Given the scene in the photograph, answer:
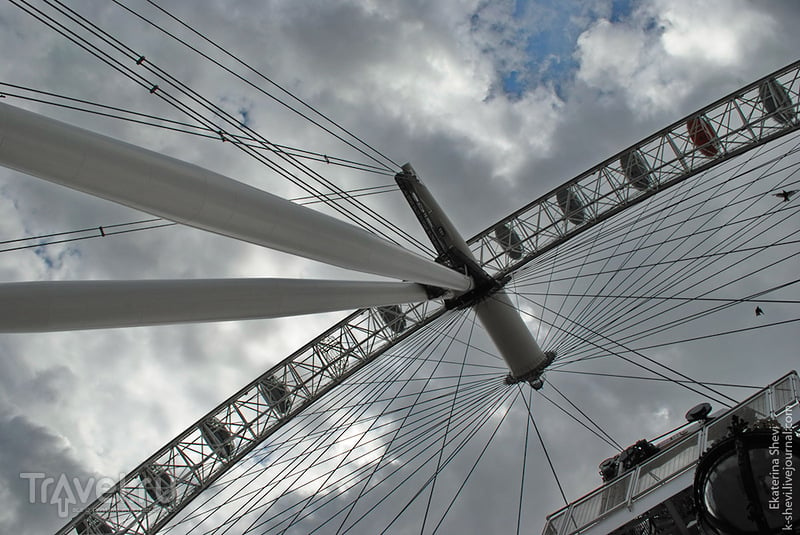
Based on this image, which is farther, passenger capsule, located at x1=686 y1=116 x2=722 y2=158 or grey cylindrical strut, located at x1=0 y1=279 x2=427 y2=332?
passenger capsule, located at x1=686 y1=116 x2=722 y2=158

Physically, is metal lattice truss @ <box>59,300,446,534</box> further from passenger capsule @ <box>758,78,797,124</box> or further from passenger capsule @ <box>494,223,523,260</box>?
passenger capsule @ <box>758,78,797,124</box>

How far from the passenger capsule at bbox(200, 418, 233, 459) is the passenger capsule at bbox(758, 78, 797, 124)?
23.4 meters

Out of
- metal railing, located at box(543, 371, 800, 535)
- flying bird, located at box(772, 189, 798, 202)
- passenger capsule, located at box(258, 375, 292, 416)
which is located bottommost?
metal railing, located at box(543, 371, 800, 535)

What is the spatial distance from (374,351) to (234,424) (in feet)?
21.2

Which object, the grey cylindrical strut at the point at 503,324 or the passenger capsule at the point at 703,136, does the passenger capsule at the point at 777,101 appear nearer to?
the passenger capsule at the point at 703,136

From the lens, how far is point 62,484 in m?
15.9

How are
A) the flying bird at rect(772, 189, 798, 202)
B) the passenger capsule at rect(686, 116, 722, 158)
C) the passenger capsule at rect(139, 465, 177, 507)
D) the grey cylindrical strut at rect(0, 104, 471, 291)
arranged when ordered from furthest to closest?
the passenger capsule at rect(139, 465, 177, 507)
the passenger capsule at rect(686, 116, 722, 158)
the flying bird at rect(772, 189, 798, 202)
the grey cylindrical strut at rect(0, 104, 471, 291)

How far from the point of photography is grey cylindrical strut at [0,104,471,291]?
5.98 m

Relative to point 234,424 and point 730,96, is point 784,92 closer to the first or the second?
point 730,96

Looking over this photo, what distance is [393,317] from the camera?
23.5 metres

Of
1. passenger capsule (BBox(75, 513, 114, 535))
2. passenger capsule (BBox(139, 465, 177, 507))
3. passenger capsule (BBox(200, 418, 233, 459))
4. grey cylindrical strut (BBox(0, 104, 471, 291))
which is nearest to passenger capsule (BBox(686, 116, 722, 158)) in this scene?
grey cylindrical strut (BBox(0, 104, 471, 291))

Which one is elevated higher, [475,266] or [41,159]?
[41,159]

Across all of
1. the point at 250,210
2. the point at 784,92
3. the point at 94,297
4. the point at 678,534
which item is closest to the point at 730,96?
the point at 784,92

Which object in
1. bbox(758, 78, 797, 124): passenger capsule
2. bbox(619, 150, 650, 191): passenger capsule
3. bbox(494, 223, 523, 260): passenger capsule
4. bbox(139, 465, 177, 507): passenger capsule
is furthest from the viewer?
bbox(139, 465, 177, 507): passenger capsule
